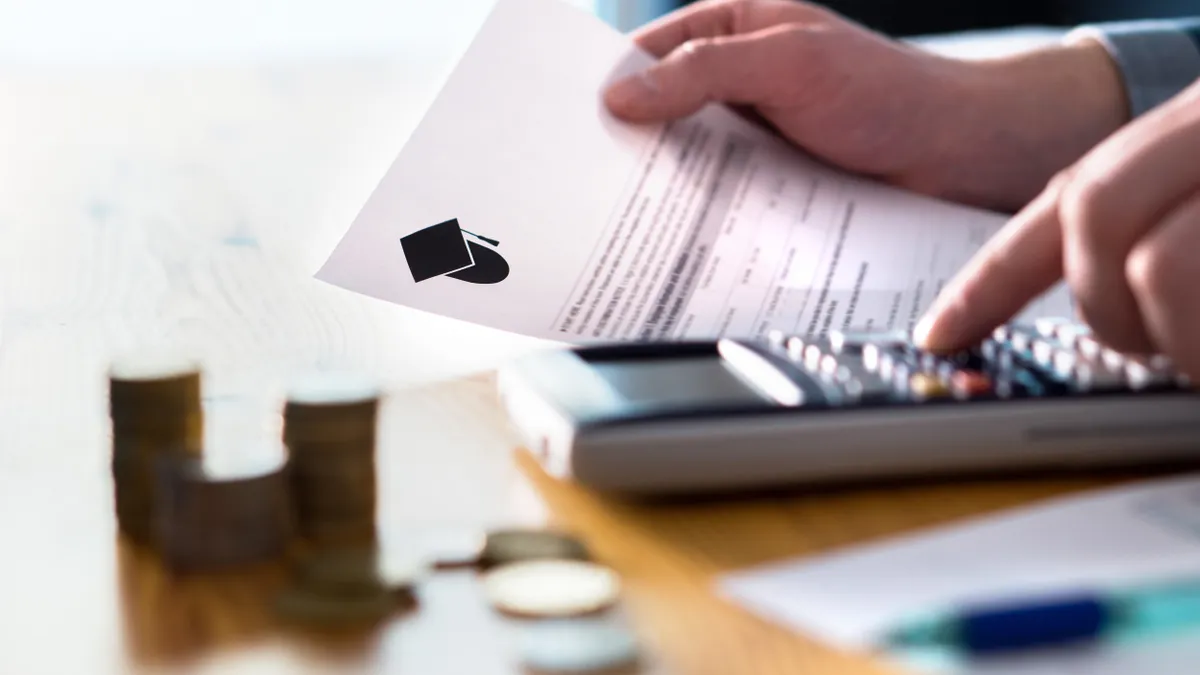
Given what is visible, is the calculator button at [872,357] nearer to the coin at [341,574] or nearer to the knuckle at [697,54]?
the coin at [341,574]

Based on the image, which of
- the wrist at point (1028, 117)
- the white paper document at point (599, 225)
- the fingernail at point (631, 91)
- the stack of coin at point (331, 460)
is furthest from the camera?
the wrist at point (1028, 117)

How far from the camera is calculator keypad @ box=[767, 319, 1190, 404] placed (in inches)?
17.6

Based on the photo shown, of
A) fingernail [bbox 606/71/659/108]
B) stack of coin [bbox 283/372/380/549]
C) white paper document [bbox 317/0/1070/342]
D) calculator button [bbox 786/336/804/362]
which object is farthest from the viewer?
fingernail [bbox 606/71/659/108]

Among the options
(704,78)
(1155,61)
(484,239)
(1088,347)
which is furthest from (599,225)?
(1155,61)

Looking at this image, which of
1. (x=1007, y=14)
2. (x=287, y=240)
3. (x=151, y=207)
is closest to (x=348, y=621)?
(x=287, y=240)

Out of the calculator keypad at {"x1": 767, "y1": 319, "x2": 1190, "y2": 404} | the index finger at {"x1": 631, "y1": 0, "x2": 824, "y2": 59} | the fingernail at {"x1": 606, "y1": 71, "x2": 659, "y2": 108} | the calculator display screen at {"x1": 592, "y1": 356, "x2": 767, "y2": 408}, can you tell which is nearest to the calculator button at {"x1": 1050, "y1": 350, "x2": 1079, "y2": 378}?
the calculator keypad at {"x1": 767, "y1": 319, "x2": 1190, "y2": 404}

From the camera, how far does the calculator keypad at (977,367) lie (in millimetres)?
448

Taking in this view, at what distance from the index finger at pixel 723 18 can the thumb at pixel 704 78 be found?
79 millimetres

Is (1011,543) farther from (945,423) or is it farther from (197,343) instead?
(197,343)

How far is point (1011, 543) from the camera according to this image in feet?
1.16

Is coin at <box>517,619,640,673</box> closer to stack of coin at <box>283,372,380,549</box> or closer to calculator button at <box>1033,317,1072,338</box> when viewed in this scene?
stack of coin at <box>283,372,380,549</box>

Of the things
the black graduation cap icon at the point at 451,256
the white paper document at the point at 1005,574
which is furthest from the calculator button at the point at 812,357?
the black graduation cap icon at the point at 451,256

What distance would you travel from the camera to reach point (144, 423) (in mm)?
409

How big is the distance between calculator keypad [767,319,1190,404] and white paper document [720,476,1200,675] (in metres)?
0.06
